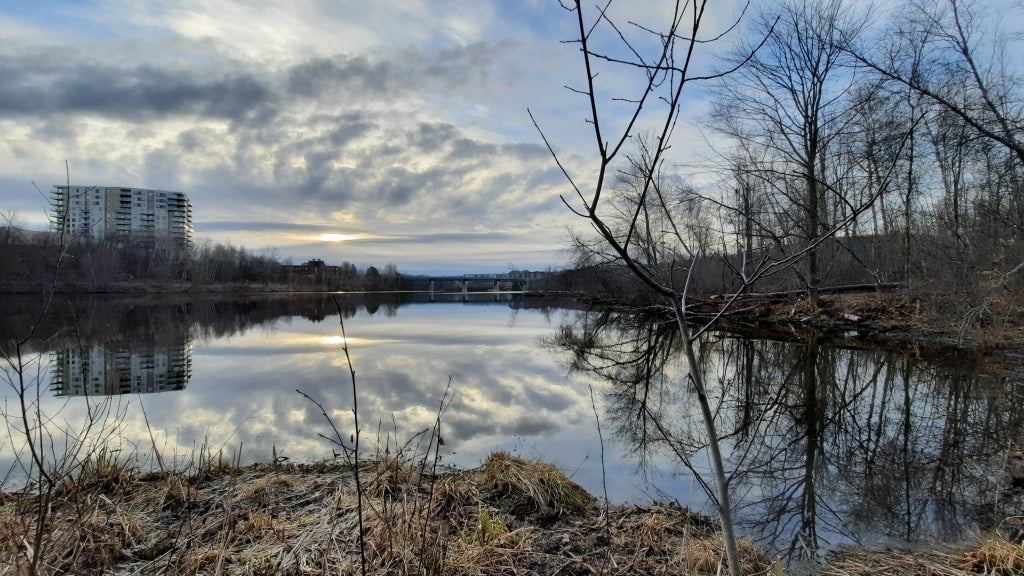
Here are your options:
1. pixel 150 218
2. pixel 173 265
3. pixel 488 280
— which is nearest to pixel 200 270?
pixel 173 265

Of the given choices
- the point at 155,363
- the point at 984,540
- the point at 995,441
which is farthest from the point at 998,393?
the point at 155,363

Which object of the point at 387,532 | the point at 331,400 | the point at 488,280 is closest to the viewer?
the point at 387,532

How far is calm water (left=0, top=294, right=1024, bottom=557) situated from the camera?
Answer: 5008mm

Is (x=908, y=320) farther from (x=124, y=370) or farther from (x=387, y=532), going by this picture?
(x=124, y=370)

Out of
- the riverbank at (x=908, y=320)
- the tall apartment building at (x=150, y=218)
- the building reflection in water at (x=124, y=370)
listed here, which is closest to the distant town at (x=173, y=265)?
the tall apartment building at (x=150, y=218)

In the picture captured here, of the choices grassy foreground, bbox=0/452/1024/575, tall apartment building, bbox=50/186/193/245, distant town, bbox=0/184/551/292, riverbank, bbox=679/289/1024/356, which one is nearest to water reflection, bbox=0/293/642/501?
grassy foreground, bbox=0/452/1024/575

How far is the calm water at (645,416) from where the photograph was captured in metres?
5.01

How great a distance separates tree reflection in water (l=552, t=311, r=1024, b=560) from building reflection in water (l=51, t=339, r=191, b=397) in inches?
381

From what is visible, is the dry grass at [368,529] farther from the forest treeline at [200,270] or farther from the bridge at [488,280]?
the bridge at [488,280]

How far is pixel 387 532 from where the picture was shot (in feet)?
12.1

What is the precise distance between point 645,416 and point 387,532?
18.5 ft

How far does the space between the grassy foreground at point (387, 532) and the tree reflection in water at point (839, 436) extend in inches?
28.8

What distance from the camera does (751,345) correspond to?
1656cm

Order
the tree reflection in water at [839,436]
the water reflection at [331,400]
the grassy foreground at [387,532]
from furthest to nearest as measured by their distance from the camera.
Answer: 1. the water reflection at [331,400]
2. the tree reflection in water at [839,436]
3. the grassy foreground at [387,532]
